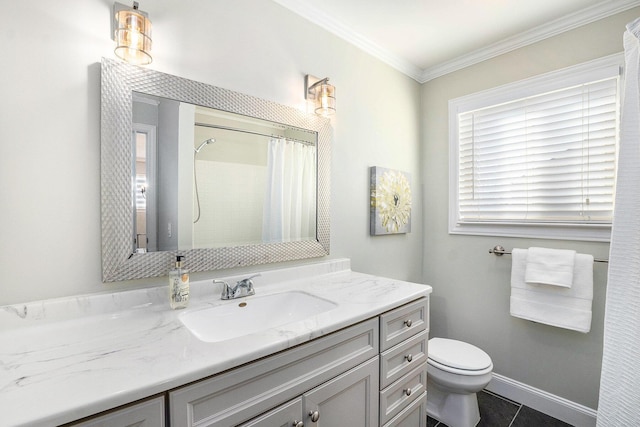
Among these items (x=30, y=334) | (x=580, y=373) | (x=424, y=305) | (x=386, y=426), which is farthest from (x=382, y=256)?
(x=30, y=334)

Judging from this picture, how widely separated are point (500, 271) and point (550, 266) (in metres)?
0.34

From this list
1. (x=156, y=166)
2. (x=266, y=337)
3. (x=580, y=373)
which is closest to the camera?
(x=266, y=337)

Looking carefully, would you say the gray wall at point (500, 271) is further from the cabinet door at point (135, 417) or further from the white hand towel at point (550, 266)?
the cabinet door at point (135, 417)

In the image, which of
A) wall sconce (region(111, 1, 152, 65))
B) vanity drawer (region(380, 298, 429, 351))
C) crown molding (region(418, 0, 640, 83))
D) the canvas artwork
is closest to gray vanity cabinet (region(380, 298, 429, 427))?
vanity drawer (region(380, 298, 429, 351))

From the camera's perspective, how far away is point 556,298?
70.3 inches

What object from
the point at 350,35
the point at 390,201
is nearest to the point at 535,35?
the point at 350,35

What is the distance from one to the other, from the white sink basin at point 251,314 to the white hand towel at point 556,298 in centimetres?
142

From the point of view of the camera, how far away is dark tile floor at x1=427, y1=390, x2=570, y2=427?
5.87ft

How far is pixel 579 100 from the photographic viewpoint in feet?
5.91

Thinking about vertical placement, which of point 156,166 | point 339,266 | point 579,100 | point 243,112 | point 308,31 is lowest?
point 339,266

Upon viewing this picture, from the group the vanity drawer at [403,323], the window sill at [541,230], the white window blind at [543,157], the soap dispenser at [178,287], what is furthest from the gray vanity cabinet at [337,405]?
the white window blind at [543,157]

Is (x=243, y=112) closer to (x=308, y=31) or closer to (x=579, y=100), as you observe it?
(x=308, y=31)

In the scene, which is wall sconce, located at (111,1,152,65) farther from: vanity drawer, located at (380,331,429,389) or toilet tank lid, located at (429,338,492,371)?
toilet tank lid, located at (429,338,492,371)

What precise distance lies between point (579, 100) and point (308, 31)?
1.70m
